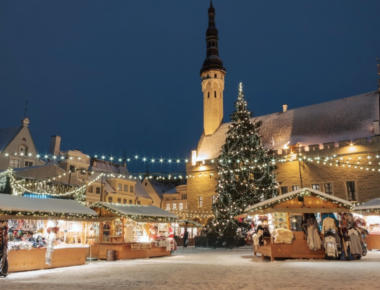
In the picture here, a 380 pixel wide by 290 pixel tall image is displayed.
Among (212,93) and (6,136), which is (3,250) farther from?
(212,93)

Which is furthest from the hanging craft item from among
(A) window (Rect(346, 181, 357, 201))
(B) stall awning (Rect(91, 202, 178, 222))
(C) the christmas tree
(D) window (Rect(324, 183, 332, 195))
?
(A) window (Rect(346, 181, 357, 201))

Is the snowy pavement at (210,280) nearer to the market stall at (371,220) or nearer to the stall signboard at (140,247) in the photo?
the stall signboard at (140,247)

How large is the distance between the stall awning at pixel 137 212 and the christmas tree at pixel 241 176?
7200mm

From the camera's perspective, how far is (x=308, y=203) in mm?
15359

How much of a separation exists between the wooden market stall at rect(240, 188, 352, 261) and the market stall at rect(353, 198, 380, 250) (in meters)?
5.07

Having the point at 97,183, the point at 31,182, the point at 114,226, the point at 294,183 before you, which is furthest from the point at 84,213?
the point at 97,183

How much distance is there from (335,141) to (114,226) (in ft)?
64.6

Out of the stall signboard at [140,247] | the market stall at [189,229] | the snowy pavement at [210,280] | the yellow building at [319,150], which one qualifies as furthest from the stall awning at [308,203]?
the market stall at [189,229]

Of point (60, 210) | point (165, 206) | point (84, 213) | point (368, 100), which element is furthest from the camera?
point (165, 206)

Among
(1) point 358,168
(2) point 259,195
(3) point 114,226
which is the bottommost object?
(3) point 114,226

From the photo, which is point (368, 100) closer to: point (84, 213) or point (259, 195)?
point (259, 195)

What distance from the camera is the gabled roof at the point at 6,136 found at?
31203 mm

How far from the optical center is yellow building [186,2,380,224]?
27328 millimetres

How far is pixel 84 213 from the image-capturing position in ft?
47.0
